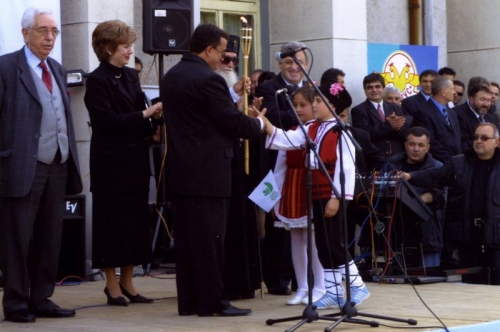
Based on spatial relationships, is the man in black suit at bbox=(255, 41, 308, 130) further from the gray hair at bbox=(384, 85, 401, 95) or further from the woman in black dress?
the gray hair at bbox=(384, 85, 401, 95)

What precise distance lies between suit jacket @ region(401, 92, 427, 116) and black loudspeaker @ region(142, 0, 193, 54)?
2.86 meters

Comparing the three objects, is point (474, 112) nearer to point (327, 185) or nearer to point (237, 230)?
point (237, 230)

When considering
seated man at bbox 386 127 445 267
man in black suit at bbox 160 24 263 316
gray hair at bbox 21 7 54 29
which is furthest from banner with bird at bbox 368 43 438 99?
gray hair at bbox 21 7 54 29

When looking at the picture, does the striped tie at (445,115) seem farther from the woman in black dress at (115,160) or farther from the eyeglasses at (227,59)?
the woman in black dress at (115,160)

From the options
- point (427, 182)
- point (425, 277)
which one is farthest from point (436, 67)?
point (425, 277)

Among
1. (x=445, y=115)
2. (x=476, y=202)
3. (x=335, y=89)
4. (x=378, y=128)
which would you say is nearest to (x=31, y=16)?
(x=335, y=89)

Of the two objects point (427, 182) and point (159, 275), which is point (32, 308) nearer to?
point (159, 275)

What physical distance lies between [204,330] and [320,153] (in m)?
1.61

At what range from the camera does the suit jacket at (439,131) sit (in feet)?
39.3

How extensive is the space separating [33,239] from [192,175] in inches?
45.5

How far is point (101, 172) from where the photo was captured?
8.52 meters

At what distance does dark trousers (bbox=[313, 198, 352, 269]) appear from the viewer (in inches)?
316

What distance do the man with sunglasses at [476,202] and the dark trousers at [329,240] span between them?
2.71 m

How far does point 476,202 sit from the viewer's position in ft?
34.7
